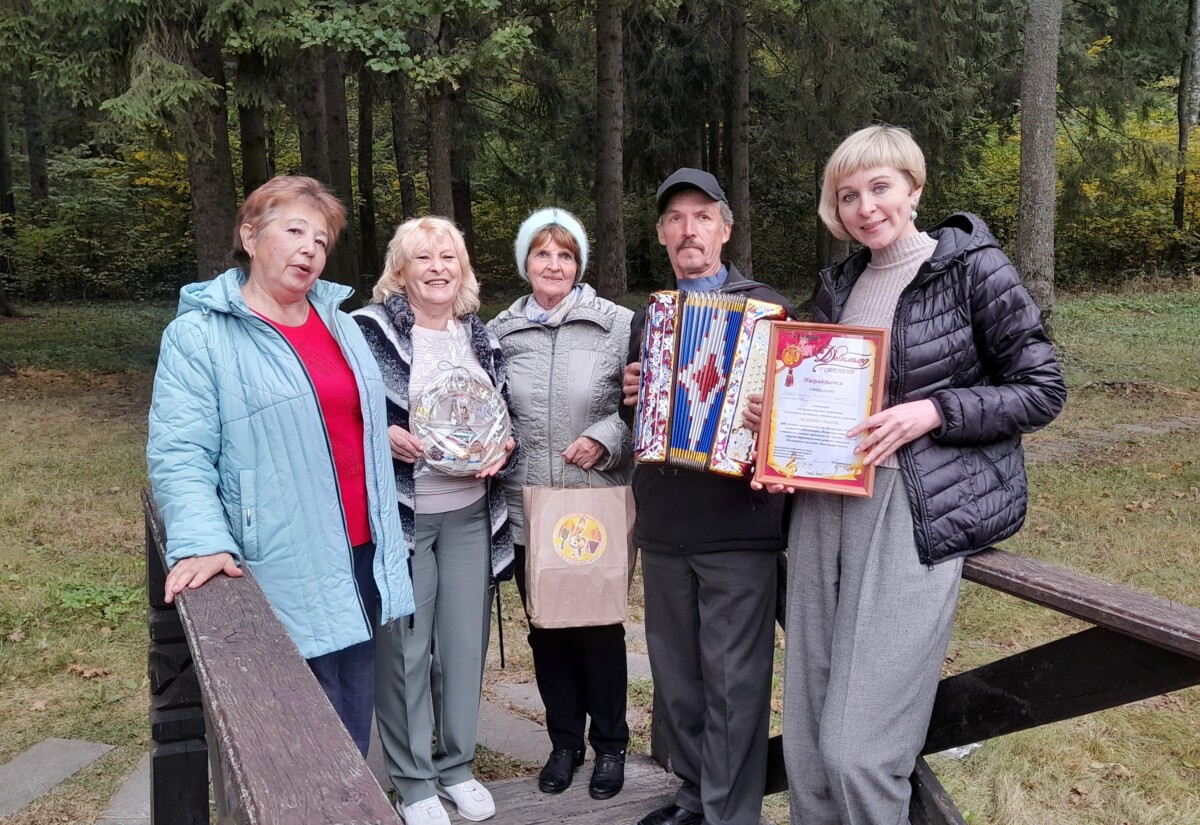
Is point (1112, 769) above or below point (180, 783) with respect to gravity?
below

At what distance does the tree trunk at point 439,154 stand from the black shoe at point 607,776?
25.4 feet

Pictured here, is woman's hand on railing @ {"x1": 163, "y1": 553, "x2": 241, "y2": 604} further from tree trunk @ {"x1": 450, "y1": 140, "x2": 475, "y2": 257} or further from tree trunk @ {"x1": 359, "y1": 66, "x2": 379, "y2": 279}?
tree trunk @ {"x1": 359, "y1": 66, "x2": 379, "y2": 279}

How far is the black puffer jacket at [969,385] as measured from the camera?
2.43 meters

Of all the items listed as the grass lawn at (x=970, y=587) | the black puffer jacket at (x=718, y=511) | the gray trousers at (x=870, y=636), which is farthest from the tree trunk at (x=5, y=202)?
the gray trousers at (x=870, y=636)

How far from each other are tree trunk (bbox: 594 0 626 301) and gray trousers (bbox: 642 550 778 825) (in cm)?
1130

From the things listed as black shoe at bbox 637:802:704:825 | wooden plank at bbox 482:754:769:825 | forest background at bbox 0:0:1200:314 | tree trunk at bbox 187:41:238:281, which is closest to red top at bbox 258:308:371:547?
wooden plank at bbox 482:754:769:825

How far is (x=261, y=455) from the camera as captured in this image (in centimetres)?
270

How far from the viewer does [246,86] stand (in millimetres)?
10180

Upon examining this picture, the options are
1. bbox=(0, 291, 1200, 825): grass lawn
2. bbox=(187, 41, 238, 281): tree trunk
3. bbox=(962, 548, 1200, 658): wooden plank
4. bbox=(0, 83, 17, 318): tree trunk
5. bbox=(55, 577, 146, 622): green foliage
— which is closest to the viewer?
bbox=(962, 548, 1200, 658): wooden plank

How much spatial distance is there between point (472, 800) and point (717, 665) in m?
1.01

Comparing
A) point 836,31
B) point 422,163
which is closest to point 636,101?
point 836,31

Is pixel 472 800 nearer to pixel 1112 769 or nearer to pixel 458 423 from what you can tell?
pixel 458 423

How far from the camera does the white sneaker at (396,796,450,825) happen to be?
3381 mm

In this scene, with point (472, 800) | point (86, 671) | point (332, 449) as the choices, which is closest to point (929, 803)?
point (472, 800)
